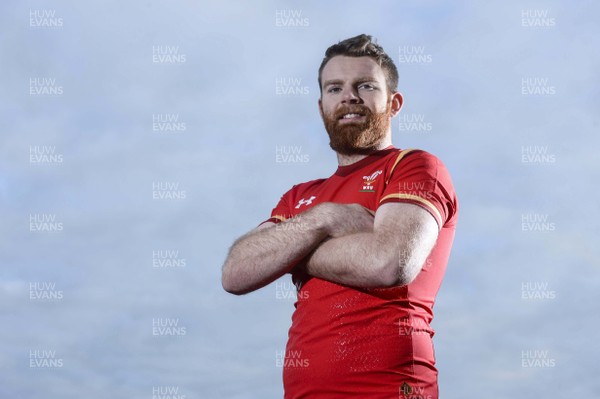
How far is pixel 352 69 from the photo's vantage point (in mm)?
4488

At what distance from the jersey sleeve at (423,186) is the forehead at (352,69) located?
712 millimetres

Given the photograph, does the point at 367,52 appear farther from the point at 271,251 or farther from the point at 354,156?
the point at 271,251

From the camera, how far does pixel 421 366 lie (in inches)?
142

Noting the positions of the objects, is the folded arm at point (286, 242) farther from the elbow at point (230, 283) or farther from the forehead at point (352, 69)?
the forehead at point (352, 69)

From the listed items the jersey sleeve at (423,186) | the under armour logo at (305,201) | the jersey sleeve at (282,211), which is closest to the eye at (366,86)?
the jersey sleeve at (423,186)

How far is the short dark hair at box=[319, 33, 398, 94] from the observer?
4.57 metres

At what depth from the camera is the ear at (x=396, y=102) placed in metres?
4.64

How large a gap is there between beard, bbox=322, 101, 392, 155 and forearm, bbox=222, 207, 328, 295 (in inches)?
30.3

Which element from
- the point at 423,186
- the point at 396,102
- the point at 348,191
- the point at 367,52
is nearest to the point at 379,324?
the point at 423,186

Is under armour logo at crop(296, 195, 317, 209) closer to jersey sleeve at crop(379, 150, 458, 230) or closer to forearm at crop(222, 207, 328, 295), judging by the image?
forearm at crop(222, 207, 328, 295)

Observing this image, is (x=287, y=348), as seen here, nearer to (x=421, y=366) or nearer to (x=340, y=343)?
(x=340, y=343)

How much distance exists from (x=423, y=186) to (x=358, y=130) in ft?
2.67

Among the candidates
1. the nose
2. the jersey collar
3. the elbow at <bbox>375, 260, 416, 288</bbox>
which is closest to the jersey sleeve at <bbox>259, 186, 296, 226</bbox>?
the jersey collar

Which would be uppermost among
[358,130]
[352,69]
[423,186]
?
[352,69]
